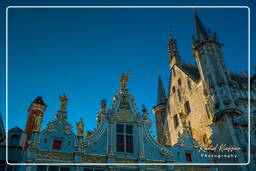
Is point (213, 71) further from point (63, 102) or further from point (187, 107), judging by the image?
point (63, 102)

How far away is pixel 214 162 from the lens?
20547mm

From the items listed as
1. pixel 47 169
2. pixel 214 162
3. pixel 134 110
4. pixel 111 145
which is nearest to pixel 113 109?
pixel 134 110

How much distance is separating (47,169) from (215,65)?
15.2 metres

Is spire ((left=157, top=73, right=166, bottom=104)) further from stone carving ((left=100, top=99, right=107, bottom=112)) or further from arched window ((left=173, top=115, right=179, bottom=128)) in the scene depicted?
stone carving ((left=100, top=99, right=107, bottom=112))

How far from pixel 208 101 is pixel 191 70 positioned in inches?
367

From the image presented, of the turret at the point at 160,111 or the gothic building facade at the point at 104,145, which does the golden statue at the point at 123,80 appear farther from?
the turret at the point at 160,111

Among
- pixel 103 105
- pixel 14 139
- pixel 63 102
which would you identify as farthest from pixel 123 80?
pixel 14 139

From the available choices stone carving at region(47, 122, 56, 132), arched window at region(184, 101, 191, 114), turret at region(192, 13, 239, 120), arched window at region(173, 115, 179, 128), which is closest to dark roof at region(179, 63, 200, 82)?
arched window at region(184, 101, 191, 114)

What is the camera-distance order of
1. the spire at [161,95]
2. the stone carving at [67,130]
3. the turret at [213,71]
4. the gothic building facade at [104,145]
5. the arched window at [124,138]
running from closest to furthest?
1. the gothic building facade at [104,145]
2. the stone carving at [67,130]
3. the arched window at [124,138]
4. the turret at [213,71]
5. the spire at [161,95]

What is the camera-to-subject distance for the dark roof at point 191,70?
30003 mm

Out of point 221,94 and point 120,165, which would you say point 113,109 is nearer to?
point 120,165

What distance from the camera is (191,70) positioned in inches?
1303

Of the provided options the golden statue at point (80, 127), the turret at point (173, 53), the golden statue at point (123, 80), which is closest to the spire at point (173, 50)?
the turret at point (173, 53)

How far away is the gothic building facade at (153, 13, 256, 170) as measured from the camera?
21.4 m
